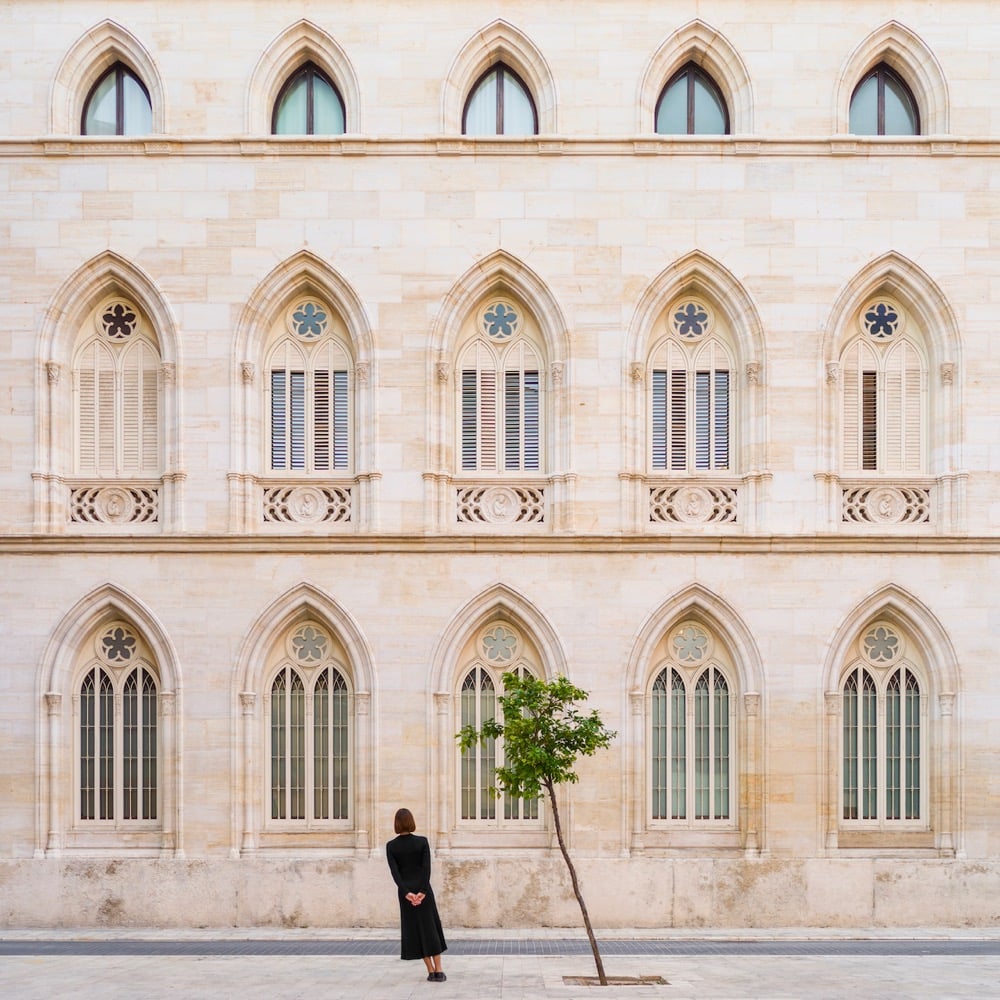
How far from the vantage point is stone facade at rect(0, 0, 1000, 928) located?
18094 mm

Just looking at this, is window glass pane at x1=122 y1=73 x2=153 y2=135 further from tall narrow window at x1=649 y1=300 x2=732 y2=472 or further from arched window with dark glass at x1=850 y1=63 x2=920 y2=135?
arched window with dark glass at x1=850 y1=63 x2=920 y2=135

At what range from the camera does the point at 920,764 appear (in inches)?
728

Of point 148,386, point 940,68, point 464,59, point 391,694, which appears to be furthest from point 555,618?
point 940,68

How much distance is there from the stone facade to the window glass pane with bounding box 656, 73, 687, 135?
40cm

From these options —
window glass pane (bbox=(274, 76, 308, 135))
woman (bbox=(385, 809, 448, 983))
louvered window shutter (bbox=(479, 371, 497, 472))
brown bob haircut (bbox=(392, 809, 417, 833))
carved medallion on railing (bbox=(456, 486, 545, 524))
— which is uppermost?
window glass pane (bbox=(274, 76, 308, 135))

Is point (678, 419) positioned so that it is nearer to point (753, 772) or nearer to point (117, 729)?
point (753, 772)

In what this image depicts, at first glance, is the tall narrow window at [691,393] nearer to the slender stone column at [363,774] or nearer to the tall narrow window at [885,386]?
the tall narrow window at [885,386]

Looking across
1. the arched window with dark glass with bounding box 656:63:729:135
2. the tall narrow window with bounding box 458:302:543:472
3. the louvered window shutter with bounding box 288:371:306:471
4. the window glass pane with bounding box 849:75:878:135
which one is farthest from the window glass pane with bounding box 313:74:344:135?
the window glass pane with bounding box 849:75:878:135

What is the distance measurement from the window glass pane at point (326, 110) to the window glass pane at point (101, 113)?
3.03 m

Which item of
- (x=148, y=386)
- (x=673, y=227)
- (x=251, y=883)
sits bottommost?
(x=251, y=883)

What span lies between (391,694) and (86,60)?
10.5m

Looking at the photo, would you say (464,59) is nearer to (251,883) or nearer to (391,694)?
(391,694)

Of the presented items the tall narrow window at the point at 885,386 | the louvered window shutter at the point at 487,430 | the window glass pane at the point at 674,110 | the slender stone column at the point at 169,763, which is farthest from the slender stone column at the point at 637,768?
the window glass pane at the point at 674,110

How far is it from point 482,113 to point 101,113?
5.78 meters
